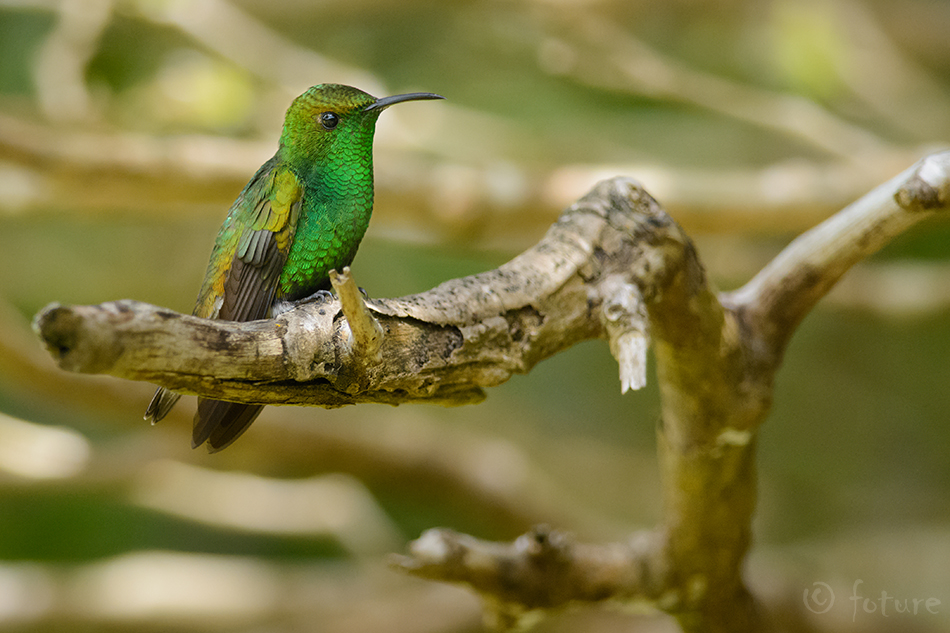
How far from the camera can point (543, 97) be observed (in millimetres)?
7051

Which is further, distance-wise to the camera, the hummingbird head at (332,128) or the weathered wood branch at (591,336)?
the hummingbird head at (332,128)

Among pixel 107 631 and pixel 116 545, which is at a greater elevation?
pixel 116 545

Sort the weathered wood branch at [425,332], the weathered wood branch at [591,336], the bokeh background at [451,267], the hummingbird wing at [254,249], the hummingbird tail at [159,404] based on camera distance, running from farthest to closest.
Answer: the bokeh background at [451,267]
the hummingbird wing at [254,249]
the hummingbird tail at [159,404]
the weathered wood branch at [591,336]
the weathered wood branch at [425,332]

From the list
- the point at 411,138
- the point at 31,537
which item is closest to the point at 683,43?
the point at 411,138

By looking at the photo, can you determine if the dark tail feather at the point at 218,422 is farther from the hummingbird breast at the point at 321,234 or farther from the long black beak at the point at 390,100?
the long black beak at the point at 390,100

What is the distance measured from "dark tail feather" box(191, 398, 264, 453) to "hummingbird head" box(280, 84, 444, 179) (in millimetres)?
509

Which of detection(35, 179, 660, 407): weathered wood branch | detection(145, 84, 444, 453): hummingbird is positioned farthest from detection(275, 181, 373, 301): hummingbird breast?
detection(35, 179, 660, 407): weathered wood branch

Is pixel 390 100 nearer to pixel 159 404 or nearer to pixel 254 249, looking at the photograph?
pixel 254 249

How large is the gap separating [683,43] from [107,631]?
21.8 ft

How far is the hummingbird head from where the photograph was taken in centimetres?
147

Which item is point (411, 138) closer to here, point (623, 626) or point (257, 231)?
point (623, 626)

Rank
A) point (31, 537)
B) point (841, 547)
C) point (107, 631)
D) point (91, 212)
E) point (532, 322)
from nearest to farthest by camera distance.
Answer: point (532, 322) → point (91, 212) → point (107, 631) → point (841, 547) → point (31, 537)

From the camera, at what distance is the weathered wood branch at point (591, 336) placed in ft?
3.22

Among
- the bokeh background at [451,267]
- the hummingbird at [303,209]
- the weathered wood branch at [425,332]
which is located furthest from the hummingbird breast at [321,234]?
the bokeh background at [451,267]
